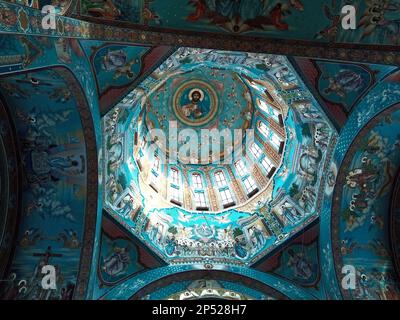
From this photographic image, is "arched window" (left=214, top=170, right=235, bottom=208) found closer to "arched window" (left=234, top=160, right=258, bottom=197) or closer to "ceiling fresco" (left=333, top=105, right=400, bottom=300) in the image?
"arched window" (left=234, top=160, right=258, bottom=197)

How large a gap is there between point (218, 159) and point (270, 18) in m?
9.56

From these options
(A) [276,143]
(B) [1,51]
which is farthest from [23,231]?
(A) [276,143]

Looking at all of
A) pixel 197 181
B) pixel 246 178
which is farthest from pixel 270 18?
pixel 197 181

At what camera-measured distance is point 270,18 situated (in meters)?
11.4

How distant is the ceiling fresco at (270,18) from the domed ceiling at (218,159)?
3.13ft

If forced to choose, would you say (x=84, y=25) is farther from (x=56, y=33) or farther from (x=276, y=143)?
(x=276, y=143)

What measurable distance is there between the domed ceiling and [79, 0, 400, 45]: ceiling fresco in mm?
955

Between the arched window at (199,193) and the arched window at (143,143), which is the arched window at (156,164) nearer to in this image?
the arched window at (143,143)

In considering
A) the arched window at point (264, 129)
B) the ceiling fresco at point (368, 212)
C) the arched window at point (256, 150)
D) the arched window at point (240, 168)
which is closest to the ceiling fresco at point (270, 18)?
the ceiling fresco at point (368, 212)

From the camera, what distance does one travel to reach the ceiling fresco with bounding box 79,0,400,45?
35.9 feet

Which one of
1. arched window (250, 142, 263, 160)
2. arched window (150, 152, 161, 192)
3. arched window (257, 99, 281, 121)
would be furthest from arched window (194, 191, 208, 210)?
arched window (257, 99, 281, 121)

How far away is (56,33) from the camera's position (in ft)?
30.3

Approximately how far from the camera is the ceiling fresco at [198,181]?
11.2 meters
